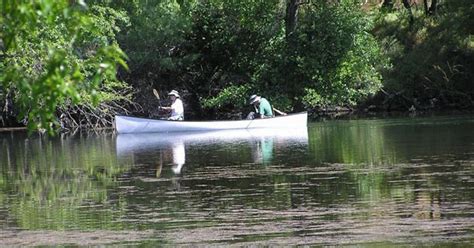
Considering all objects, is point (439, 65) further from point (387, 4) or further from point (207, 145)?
point (207, 145)

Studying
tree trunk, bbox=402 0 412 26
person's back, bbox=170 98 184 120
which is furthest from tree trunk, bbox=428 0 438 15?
person's back, bbox=170 98 184 120

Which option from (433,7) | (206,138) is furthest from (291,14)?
(206,138)

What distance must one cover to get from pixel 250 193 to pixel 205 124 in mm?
21933

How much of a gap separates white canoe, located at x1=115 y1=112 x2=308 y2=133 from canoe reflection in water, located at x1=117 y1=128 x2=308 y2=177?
0.37 meters

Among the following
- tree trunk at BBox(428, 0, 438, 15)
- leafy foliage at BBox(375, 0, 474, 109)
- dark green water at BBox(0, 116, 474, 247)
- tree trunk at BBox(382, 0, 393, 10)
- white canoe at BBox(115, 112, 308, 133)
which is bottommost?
dark green water at BBox(0, 116, 474, 247)

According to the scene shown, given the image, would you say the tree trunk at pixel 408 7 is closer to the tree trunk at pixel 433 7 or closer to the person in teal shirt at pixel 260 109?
the tree trunk at pixel 433 7

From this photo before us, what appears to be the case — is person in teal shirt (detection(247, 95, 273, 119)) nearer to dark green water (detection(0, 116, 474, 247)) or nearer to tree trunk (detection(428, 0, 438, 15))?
dark green water (detection(0, 116, 474, 247))

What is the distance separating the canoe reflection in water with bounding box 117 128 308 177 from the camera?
24.4 m

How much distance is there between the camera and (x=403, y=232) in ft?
38.2

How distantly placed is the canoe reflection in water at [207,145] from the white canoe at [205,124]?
375 mm

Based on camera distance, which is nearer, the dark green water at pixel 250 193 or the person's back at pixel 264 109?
the dark green water at pixel 250 193

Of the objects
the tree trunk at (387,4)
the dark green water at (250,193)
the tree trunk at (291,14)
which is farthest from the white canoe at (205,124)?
the tree trunk at (387,4)

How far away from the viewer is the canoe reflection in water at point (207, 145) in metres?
24.4

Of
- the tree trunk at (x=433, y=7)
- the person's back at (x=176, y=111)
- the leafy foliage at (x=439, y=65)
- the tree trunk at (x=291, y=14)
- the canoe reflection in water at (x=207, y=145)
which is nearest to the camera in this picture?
the canoe reflection in water at (x=207, y=145)
